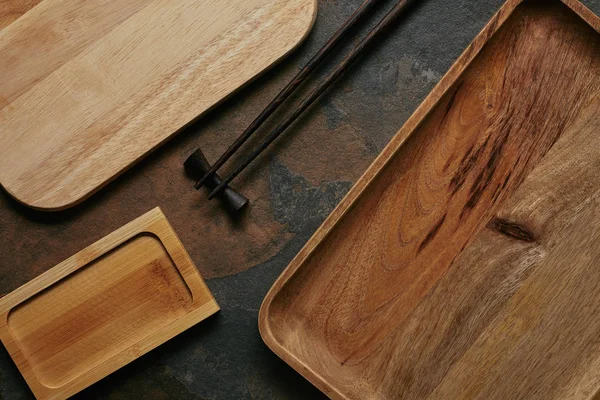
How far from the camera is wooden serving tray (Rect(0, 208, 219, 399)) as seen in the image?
1.02 m

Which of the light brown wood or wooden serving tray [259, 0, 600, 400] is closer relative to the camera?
wooden serving tray [259, 0, 600, 400]

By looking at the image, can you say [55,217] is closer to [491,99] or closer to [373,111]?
[373,111]

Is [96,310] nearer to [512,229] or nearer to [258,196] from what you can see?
[258,196]

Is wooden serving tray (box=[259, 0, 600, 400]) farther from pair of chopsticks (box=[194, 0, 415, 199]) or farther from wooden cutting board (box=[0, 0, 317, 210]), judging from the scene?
wooden cutting board (box=[0, 0, 317, 210])

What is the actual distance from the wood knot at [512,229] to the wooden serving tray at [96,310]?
1.74 ft

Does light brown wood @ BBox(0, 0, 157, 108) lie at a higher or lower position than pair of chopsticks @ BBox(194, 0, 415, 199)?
lower

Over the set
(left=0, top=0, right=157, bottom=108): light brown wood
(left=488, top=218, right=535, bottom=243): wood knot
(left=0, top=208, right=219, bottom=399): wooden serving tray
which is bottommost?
(left=0, top=208, right=219, bottom=399): wooden serving tray

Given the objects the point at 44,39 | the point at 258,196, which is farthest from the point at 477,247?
the point at 44,39

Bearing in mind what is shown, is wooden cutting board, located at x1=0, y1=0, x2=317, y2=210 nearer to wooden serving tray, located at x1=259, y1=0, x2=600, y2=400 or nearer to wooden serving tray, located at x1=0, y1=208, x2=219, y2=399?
wooden serving tray, located at x1=0, y1=208, x2=219, y2=399

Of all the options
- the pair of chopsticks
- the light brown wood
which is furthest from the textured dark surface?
the light brown wood

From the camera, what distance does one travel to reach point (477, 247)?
3.19 ft

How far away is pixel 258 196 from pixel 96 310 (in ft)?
1.14

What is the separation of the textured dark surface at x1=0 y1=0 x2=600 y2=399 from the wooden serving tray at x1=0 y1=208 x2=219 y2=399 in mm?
68

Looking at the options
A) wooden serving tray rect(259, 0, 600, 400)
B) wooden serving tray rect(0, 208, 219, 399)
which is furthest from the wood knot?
wooden serving tray rect(0, 208, 219, 399)
